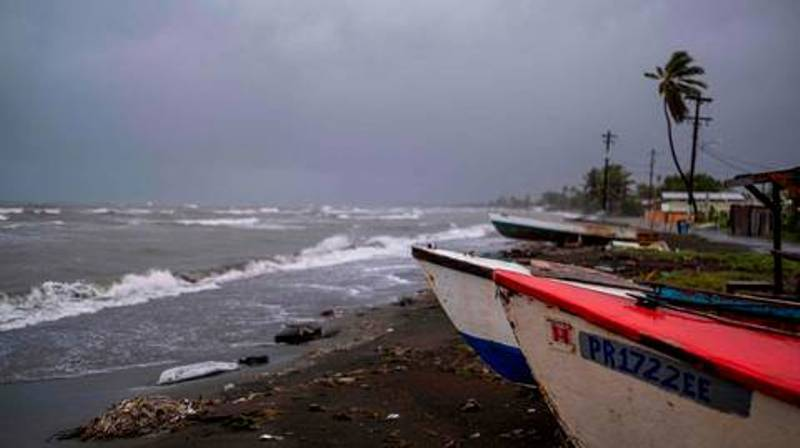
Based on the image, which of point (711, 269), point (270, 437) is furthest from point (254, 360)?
point (711, 269)

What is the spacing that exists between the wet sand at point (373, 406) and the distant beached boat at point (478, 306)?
41 cm

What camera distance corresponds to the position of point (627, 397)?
414cm

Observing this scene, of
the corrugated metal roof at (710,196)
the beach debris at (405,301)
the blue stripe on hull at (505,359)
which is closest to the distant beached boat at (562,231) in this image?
the beach debris at (405,301)

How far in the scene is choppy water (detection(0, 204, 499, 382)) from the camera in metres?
10.9

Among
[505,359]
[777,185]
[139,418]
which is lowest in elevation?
[139,418]

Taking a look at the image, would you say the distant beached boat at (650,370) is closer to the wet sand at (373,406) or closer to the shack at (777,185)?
the wet sand at (373,406)

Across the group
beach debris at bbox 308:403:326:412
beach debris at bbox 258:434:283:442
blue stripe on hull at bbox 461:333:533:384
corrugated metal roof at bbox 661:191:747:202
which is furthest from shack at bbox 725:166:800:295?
corrugated metal roof at bbox 661:191:747:202

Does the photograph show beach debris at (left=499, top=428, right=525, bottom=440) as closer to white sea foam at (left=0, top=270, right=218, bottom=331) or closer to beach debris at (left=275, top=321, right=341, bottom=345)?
beach debris at (left=275, top=321, right=341, bottom=345)

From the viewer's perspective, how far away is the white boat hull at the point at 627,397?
341cm

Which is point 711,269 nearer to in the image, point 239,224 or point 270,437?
point 270,437

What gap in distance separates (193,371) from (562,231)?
28139mm

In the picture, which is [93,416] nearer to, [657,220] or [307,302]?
[307,302]

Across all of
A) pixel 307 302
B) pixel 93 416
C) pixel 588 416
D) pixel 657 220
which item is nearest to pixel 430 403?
pixel 588 416

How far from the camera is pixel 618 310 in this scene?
443cm
